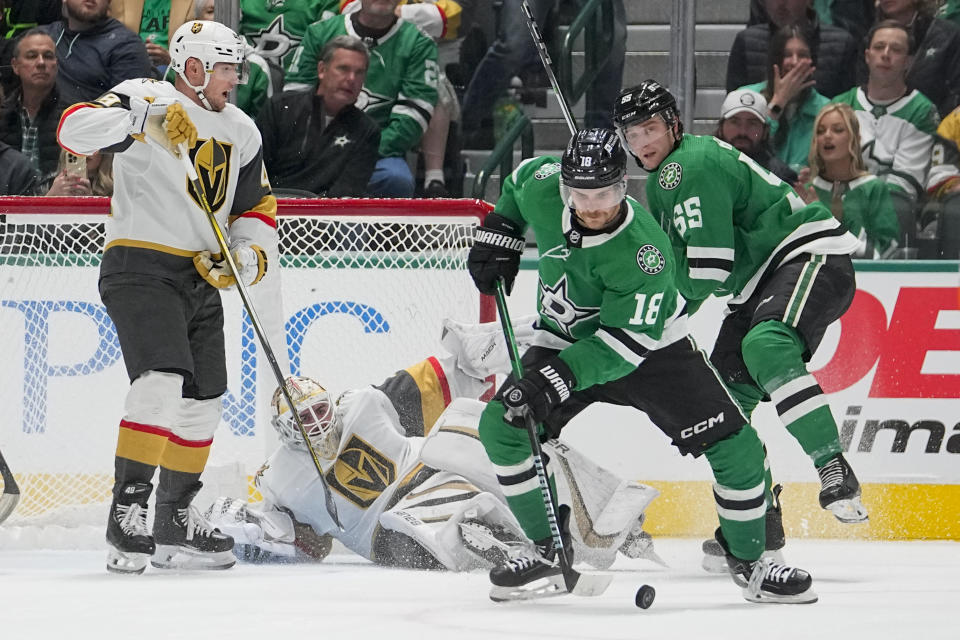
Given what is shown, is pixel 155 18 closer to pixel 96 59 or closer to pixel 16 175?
pixel 96 59

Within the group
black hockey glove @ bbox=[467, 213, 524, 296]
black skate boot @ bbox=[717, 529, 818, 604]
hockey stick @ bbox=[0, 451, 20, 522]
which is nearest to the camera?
black skate boot @ bbox=[717, 529, 818, 604]

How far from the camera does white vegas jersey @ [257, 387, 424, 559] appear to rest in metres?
3.99

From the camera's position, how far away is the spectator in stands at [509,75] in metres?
4.96

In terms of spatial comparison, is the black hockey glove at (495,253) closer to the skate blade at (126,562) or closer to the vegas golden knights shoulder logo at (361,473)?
the vegas golden knights shoulder logo at (361,473)

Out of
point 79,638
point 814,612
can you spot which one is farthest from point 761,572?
point 79,638

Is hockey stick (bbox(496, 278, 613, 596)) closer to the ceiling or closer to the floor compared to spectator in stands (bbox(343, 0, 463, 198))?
closer to the floor

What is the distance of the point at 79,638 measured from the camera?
252 centimetres

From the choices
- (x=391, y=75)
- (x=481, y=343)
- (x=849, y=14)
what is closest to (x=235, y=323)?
(x=481, y=343)

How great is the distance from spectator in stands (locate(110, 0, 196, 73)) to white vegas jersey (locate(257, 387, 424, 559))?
6.05 feet

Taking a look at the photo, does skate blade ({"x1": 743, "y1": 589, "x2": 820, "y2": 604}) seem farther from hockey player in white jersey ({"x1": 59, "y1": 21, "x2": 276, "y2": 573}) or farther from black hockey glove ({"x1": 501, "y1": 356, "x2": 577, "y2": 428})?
hockey player in white jersey ({"x1": 59, "y1": 21, "x2": 276, "y2": 573})

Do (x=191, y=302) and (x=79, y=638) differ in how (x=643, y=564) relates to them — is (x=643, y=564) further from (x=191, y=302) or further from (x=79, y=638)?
(x=79, y=638)

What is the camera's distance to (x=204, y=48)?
146 inches

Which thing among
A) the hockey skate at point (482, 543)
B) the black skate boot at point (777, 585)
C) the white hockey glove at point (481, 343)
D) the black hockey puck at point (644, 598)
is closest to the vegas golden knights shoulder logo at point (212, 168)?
the white hockey glove at point (481, 343)

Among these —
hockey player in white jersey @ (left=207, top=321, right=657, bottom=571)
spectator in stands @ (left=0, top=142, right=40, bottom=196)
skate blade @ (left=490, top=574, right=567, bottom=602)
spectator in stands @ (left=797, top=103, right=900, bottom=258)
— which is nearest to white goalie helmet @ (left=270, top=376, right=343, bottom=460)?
hockey player in white jersey @ (left=207, top=321, right=657, bottom=571)
